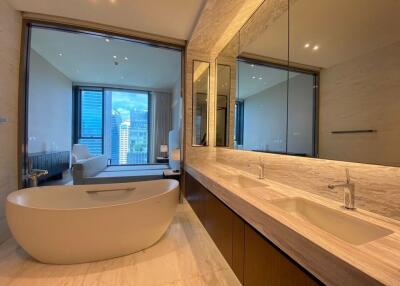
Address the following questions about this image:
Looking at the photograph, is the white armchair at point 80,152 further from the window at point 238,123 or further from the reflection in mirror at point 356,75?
the reflection in mirror at point 356,75

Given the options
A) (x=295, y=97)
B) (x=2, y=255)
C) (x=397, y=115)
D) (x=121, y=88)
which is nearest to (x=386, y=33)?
(x=397, y=115)

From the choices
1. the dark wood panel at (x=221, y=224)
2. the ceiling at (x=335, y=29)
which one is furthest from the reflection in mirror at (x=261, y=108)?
the dark wood panel at (x=221, y=224)

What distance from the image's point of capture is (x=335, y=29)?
1274 millimetres

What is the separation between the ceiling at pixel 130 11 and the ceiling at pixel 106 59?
1.83 feet

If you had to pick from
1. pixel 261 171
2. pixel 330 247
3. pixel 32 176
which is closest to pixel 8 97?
pixel 32 176

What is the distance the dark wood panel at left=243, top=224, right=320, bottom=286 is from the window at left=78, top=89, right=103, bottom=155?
6.62 meters

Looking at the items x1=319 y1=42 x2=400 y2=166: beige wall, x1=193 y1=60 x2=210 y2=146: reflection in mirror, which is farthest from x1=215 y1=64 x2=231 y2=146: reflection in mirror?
x1=319 y1=42 x2=400 y2=166: beige wall

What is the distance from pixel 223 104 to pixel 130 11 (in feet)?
5.88

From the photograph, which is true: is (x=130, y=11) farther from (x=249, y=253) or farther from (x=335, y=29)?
(x=249, y=253)

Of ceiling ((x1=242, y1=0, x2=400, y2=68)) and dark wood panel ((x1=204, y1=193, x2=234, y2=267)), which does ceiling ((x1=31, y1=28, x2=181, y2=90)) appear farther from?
Result: dark wood panel ((x1=204, y1=193, x2=234, y2=267))

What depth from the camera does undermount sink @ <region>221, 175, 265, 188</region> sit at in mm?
1845

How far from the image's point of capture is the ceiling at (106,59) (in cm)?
363

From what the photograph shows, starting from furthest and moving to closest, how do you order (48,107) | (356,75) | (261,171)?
(48,107), (261,171), (356,75)

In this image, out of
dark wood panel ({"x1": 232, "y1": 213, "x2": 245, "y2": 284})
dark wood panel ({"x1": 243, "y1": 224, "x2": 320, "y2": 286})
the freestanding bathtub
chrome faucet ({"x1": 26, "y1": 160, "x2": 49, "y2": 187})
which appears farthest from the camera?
chrome faucet ({"x1": 26, "y1": 160, "x2": 49, "y2": 187})
